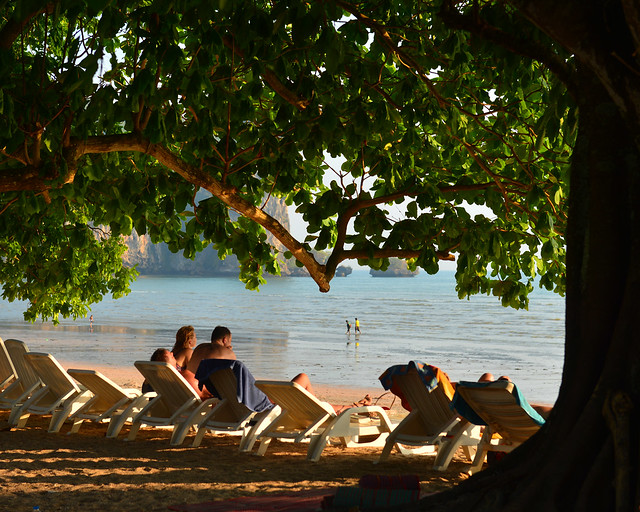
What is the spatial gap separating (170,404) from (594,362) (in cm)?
527

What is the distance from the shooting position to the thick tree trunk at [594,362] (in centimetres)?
367

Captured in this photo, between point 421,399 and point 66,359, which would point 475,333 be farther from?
point 421,399

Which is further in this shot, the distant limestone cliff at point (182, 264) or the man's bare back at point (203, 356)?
the distant limestone cliff at point (182, 264)

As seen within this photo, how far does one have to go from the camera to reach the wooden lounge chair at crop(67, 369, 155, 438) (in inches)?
330

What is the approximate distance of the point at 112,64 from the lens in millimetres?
8367

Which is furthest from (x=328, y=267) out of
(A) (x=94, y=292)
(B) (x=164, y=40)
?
(A) (x=94, y=292)

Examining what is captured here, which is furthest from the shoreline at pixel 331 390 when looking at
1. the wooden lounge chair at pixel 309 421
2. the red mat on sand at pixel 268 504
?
the red mat on sand at pixel 268 504

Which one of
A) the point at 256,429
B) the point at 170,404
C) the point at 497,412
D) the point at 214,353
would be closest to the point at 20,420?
the point at 170,404

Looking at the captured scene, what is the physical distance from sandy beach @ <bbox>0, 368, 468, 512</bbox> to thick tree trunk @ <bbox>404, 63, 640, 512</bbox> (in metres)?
2.10

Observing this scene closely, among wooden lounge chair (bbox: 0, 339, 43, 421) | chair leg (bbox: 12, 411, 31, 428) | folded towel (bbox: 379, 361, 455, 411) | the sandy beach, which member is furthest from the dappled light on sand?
folded towel (bbox: 379, 361, 455, 411)

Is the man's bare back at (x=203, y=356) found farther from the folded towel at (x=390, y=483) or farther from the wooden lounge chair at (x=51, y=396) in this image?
the folded towel at (x=390, y=483)

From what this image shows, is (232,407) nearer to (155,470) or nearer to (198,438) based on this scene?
(198,438)

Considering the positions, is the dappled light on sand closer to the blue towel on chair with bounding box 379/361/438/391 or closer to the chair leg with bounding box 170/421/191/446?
the chair leg with bounding box 170/421/191/446

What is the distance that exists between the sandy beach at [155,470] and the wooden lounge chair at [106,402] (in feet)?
0.59
